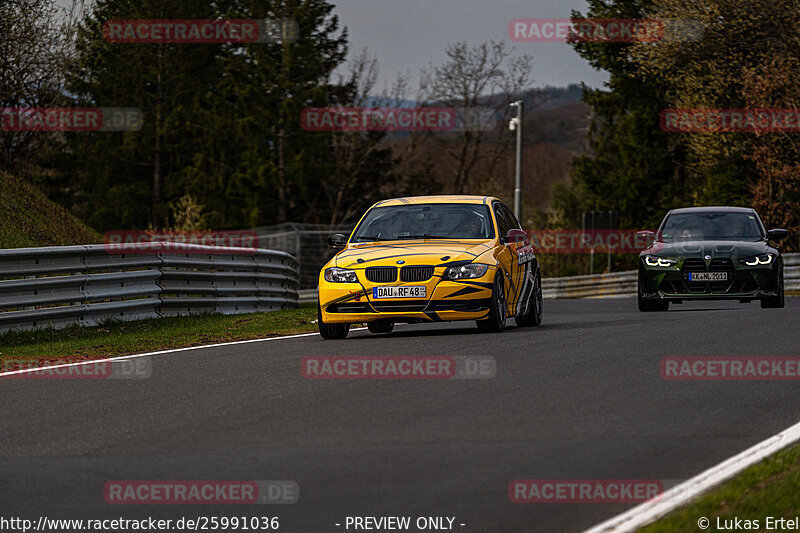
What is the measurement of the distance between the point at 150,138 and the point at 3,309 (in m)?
55.7

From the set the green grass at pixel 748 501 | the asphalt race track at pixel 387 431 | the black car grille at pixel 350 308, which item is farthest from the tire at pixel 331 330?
the green grass at pixel 748 501

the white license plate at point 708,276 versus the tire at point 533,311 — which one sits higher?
the white license plate at point 708,276

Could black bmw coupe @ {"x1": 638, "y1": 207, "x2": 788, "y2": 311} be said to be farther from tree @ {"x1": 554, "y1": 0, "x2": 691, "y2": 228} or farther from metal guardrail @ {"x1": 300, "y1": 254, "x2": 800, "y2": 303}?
tree @ {"x1": 554, "y1": 0, "x2": 691, "y2": 228}

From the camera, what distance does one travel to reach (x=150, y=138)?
2721 inches

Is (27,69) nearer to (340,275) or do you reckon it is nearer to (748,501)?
(340,275)

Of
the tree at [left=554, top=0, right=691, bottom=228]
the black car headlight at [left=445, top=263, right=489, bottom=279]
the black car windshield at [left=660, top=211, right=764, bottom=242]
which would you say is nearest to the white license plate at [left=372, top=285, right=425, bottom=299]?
the black car headlight at [left=445, top=263, right=489, bottom=279]

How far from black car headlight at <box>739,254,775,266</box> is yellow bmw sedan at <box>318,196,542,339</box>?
196 inches

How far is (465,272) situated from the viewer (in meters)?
13.5

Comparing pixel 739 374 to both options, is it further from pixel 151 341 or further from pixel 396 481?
pixel 151 341

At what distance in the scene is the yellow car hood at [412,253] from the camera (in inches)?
534

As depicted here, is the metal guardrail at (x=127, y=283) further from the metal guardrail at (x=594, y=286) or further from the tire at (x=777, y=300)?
the metal guardrail at (x=594, y=286)

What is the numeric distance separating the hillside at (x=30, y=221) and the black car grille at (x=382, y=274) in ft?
32.5

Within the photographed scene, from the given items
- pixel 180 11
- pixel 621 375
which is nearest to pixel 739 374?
pixel 621 375

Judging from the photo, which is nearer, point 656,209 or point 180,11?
point 656,209
